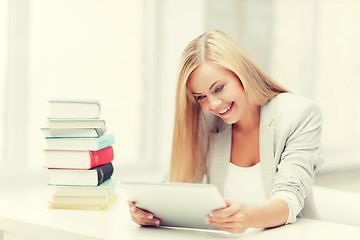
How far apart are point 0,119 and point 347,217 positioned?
1.60 metres

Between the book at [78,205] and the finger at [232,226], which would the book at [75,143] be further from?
the finger at [232,226]

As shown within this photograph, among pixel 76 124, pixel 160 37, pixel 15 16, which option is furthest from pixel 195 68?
pixel 160 37

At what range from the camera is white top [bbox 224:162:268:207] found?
1720 millimetres

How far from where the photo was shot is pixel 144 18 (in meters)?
2.92

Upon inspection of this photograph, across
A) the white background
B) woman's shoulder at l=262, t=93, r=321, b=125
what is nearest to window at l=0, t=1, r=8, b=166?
the white background

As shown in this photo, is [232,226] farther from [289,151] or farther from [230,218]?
[289,151]

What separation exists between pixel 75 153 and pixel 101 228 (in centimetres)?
34

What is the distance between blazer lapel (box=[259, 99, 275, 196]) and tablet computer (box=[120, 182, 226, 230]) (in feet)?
1.50

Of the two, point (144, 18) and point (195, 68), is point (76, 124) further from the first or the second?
point (144, 18)

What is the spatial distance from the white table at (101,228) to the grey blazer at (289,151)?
0.11 meters

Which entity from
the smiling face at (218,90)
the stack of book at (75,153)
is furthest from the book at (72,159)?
the smiling face at (218,90)

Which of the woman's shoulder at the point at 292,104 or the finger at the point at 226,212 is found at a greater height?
the woman's shoulder at the point at 292,104

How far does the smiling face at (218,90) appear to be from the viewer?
1.60 m

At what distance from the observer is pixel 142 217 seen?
4.22 feet
